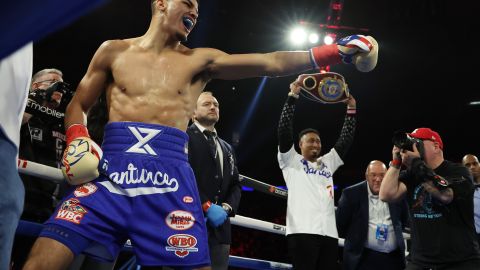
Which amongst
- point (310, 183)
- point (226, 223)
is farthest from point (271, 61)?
point (310, 183)

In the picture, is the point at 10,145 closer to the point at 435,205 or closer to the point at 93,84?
the point at 93,84

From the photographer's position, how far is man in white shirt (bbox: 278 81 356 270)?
2930mm

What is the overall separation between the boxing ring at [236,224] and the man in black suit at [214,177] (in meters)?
0.26

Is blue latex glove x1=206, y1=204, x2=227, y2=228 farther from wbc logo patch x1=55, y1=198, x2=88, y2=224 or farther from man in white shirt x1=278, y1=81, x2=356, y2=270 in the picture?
man in white shirt x1=278, y1=81, x2=356, y2=270

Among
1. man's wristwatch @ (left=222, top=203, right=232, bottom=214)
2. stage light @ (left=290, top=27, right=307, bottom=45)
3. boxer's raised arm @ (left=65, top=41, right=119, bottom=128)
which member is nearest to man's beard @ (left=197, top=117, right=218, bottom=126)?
man's wristwatch @ (left=222, top=203, right=232, bottom=214)

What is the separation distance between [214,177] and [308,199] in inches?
34.1

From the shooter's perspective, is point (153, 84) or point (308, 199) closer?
point (153, 84)

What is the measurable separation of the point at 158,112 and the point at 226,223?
3.02 ft

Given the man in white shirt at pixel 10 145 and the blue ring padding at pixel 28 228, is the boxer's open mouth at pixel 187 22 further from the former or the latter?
the man in white shirt at pixel 10 145

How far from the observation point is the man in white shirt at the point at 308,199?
2.93 meters

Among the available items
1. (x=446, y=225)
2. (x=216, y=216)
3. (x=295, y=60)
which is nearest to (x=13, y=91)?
(x=295, y=60)

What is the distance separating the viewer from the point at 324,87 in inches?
121

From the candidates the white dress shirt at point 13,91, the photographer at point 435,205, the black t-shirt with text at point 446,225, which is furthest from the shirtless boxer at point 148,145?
the black t-shirt with text at point 446,225

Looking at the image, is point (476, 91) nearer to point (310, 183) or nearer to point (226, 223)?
point (310, 183)
